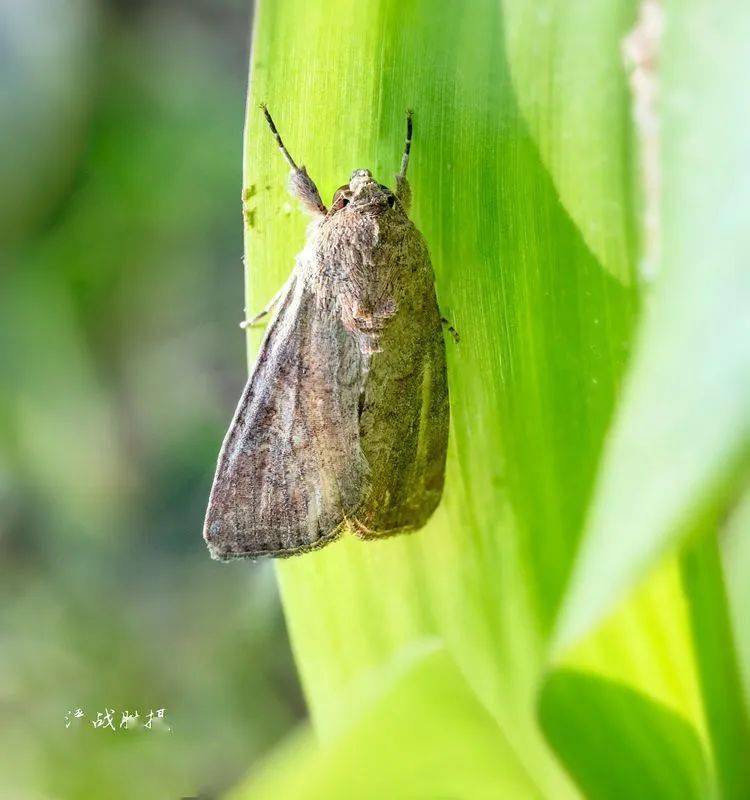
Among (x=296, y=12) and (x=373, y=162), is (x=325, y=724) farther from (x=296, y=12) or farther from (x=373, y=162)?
(x=296, y=12)

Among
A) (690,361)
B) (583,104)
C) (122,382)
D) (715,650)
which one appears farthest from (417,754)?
(122,382)

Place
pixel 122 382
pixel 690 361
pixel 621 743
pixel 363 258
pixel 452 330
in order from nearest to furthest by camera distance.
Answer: pixel 690 361 < pixel 621 743 < pixel 452 330 < pixel 363 258 < pixel 122 382

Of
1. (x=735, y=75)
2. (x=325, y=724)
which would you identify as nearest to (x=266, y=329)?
(x=325, y=724)

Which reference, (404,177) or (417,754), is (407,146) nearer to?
(404,177)

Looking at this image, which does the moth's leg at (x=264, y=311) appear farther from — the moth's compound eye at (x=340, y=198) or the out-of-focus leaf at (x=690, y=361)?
the out-of-focus leaf at (x=690, y=361)

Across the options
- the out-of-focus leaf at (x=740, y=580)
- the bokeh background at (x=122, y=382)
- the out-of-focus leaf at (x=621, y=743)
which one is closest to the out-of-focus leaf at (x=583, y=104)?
the out-of-focus leaf at (x=740, y=580)

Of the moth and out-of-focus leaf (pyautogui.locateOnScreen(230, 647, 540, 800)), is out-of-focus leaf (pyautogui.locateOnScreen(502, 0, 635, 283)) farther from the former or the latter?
out-of-focus leaf (pyautogui.locateOnScreen(230, 647, 540, 800))
